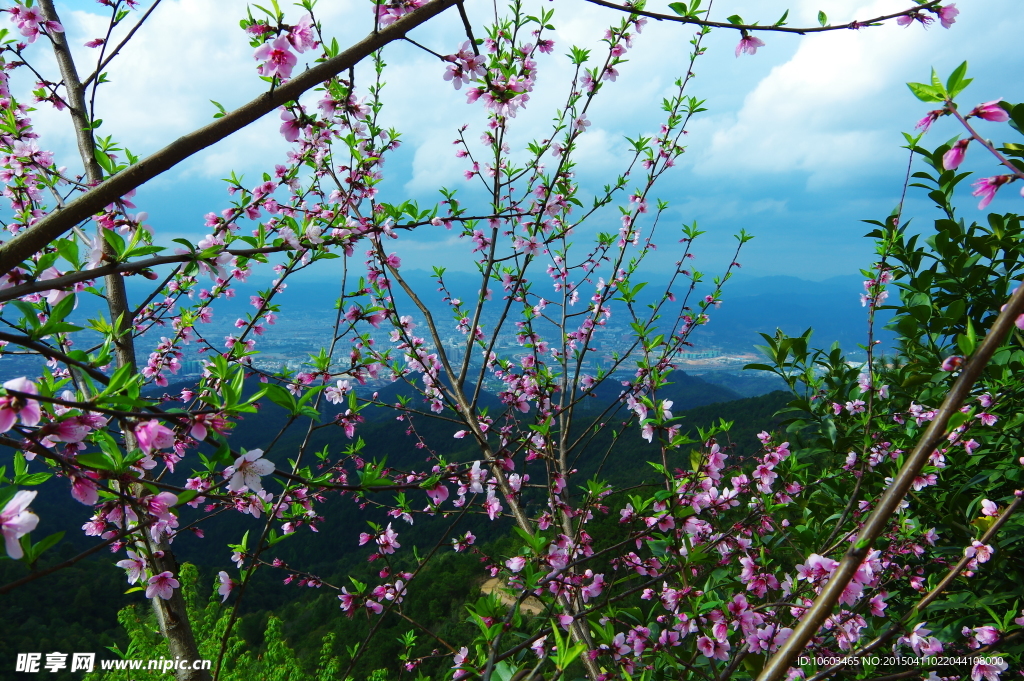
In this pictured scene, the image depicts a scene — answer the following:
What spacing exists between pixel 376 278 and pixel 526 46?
203 centimetres

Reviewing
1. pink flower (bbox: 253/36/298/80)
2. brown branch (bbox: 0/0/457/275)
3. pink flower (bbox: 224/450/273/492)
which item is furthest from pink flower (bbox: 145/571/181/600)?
pink flower (bbox: 253/36/298/80)

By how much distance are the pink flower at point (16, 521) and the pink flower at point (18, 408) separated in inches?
8.3

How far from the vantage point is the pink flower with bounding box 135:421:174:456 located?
135cm

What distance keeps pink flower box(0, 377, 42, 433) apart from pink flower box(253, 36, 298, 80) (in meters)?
1.24

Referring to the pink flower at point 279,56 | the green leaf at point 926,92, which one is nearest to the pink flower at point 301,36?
the pink flower at point 279,56

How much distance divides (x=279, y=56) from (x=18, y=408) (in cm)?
137

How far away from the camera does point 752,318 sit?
185750 millimetres

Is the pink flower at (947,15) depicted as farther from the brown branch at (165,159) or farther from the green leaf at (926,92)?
the brown branch at (165,159)

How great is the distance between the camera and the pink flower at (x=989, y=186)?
116cm

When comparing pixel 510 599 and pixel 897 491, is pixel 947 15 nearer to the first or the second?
pixel 897 491

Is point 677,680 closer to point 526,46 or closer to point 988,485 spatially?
point 988,485

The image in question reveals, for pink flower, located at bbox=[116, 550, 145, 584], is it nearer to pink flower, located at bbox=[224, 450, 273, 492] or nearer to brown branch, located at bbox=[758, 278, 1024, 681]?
pink flower, located at bbox=[224, 450, 273, 492]

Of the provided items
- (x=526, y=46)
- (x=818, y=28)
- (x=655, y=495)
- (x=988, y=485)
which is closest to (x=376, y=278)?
(x=526, y=46)

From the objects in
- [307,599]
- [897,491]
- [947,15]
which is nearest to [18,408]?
[897,491]
